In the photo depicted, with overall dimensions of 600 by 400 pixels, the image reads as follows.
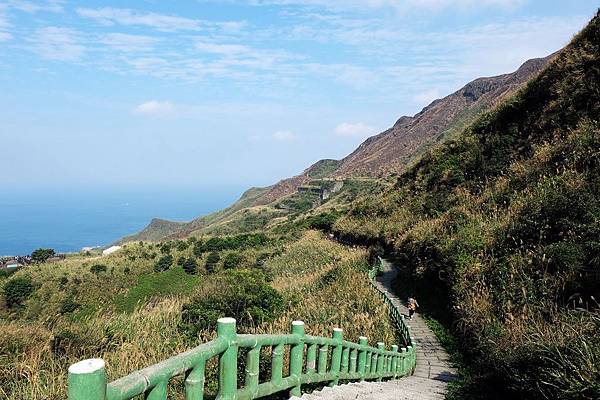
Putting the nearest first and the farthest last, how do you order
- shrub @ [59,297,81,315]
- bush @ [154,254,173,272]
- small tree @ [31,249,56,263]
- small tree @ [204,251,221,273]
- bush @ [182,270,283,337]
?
bush @ [182,270,283,337]
shrub @ [59,297,81,315]
small tree @ [204,251,221,273]
bush @ [154,254,173,272]
small tree @ [31,249,56,263]

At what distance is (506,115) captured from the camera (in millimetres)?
26766

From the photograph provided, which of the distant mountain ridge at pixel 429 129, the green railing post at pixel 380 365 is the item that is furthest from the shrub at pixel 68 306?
the distant mountain ridge at pixel 429 129

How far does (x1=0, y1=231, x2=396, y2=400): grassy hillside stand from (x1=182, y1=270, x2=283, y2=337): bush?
0.12ft

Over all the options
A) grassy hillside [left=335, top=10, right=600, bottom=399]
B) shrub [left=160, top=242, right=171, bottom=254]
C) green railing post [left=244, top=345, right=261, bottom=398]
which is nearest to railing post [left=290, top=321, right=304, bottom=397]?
green railing post [left=244, top=345, right=261, bottom=398]

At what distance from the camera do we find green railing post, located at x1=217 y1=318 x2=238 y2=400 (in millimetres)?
3242

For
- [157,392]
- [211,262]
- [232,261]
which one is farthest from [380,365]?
[211,262]

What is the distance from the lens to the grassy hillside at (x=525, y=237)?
19.6 ft

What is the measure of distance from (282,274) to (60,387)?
24.3m

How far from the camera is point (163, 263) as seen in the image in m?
37.8

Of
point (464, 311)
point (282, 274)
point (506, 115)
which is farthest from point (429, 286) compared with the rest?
point (506, 115)

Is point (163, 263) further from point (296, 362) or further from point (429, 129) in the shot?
point (429, 129)

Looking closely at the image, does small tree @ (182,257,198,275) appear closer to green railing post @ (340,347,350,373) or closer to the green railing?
the green railing

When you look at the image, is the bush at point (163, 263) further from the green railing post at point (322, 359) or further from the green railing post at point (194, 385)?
the green railing post at point (194, 385)

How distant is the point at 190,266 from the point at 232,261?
11.8ft
